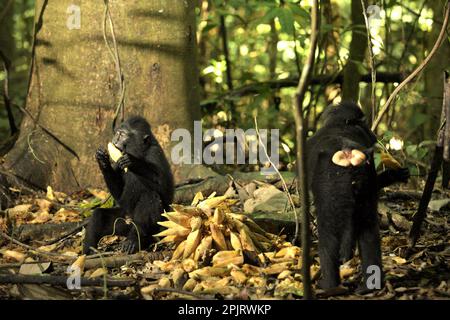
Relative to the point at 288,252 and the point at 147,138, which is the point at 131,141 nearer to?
the point at 147,138

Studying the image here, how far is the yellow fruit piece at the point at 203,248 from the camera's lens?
15.5 ft

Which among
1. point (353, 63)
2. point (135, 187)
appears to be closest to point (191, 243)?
point (135, 187)

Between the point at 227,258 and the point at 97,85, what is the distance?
8.64ft

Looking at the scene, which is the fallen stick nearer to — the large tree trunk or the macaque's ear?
the macaque's ear

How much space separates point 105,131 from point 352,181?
3159 millimetres

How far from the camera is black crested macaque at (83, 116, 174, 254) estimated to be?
5359 mm

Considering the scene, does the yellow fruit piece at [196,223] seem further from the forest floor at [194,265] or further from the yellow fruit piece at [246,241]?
the yellow fruit piece at [246,241]

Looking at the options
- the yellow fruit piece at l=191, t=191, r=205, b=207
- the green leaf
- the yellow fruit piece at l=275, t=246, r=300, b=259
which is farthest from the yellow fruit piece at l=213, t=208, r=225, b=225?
the green leaf

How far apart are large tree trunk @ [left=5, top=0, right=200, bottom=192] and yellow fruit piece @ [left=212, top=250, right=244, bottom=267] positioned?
81.6 inches
